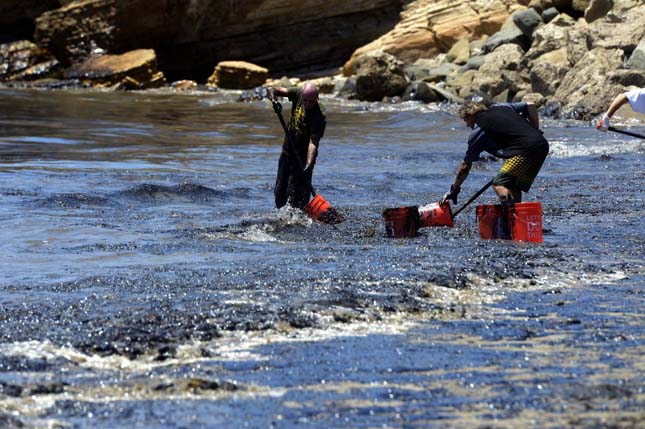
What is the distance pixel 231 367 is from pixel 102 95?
2879cm

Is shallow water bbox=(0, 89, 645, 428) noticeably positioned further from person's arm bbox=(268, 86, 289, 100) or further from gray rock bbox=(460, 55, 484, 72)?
gray rock bbox=(460, 55, 484, 72)

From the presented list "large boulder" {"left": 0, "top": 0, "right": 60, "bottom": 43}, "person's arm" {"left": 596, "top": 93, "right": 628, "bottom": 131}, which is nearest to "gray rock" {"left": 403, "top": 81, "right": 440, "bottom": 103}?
"large boulder" {"left": 0, "top": 0, "right": 60, "bottom": 43}

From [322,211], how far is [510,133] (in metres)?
1.98

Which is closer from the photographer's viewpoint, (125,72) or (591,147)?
(591,147)

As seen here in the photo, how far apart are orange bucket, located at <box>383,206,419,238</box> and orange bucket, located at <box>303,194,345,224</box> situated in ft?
3.10

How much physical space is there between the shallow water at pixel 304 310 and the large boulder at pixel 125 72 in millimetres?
22153

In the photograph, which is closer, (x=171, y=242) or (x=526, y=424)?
(x=526, y=424)

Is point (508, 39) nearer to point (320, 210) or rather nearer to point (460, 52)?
point (460, 52)

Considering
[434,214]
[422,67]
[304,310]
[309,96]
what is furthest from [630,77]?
[304,310]

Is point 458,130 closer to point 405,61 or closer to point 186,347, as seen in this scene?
point 405,61

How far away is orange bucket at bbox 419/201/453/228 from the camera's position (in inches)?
400

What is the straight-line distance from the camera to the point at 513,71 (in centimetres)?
2761

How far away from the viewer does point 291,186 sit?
11398 millimetres

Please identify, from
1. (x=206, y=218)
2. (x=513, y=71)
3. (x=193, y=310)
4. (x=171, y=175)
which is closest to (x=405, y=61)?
(x=513, y=71)
